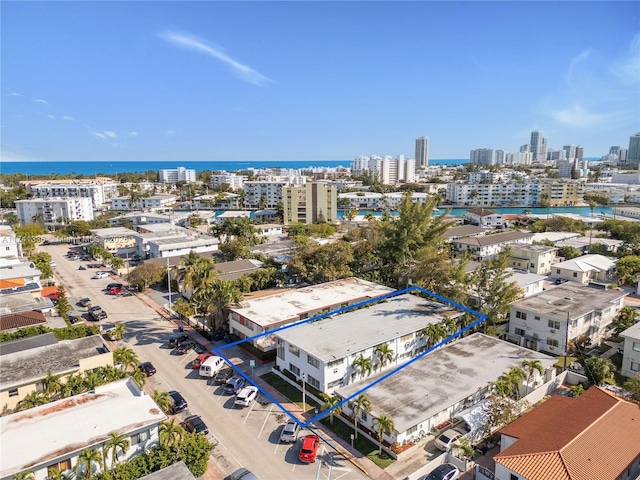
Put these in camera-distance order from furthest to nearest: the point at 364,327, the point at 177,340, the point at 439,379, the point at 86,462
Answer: the point at 177,340 → the point at 364,327 → the point at 439,379 → the point at 86,462

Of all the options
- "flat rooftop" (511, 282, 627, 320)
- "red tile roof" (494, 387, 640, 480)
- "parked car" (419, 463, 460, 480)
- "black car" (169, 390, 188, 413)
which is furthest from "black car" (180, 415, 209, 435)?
"flat rooftop" (511, 282, 627, 320)

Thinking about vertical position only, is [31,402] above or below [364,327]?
below

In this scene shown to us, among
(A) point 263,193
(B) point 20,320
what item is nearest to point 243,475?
(B) point 20,320

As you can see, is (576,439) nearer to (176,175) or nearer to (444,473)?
(444,473)

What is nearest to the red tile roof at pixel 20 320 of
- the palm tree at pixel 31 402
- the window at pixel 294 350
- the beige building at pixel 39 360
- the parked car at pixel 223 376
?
the beige building at pixel 39 360

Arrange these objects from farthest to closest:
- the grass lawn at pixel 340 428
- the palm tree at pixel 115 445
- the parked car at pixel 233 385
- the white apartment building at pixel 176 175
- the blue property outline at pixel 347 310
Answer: the white apartment building at pixel 176 175
the parked car at pixel 233 385
the blue property outline at pixel 347 310
the grass lawn at pixel 340 428
the palm tree at pixel 115 445

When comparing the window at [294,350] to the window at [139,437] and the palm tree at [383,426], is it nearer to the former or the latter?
the palm tree at [383,426]
